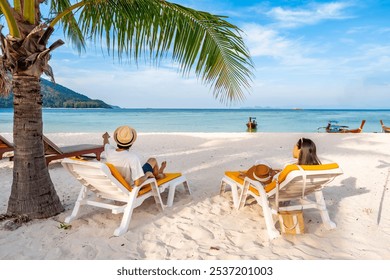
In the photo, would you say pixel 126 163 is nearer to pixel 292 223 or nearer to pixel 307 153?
pixel 292 223

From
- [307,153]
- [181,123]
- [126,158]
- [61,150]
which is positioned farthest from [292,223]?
[181,123]

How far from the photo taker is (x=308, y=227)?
11.1ft

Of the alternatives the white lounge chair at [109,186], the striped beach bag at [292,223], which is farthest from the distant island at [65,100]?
the striped beach bag at [292,223]

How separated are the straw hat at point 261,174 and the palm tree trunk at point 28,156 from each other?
2.57 metres

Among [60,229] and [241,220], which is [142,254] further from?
[241,220]

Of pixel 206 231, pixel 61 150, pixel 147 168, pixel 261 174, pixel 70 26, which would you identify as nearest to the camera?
pixel 206 231

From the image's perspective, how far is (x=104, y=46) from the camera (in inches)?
158

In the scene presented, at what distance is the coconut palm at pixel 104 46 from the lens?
3.21 metres

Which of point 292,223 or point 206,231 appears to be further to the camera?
point 206,231

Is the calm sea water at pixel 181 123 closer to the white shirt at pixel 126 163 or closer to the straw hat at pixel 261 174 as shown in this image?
the white shirt at pixel 126 163

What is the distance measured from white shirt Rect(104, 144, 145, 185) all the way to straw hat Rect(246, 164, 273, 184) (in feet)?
4.52

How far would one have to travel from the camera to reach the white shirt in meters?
3.30

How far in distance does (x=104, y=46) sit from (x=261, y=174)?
2.73m

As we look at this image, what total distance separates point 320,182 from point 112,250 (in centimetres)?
226
